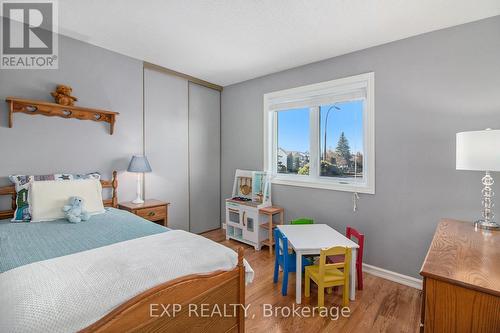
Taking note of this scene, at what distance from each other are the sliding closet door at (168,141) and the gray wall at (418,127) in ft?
6.89

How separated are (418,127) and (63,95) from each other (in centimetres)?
368

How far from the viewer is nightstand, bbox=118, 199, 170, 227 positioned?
2838mm

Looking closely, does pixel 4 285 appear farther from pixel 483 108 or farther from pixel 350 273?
pixel 483 108

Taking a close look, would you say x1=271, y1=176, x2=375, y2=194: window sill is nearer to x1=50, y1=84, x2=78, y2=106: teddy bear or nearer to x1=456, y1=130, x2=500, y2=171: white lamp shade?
x1=456, y1=130, x2=500, y2=171: white lamp shade

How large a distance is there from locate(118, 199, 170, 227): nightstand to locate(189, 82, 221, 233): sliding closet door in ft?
2.80

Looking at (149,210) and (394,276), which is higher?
(149,210)

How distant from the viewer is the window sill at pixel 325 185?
2.79 m

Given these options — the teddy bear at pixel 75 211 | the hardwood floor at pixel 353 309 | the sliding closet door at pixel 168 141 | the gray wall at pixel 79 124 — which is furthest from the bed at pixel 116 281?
the sliding closet door at pixel 168 141

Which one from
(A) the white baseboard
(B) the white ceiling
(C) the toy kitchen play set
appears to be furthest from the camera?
(C) the toy kitchen play set

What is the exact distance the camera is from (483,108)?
2.13 meters

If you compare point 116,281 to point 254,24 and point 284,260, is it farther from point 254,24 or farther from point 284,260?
point 254,24

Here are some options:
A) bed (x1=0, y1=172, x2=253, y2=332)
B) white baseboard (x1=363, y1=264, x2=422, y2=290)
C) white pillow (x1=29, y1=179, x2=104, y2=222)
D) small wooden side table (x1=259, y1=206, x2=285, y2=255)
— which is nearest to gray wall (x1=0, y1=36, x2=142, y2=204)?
white pillow (x1=29, y1=179, x2=104, y2=222)

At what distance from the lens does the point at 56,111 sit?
8.30ft

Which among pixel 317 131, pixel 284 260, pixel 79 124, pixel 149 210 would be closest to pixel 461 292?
pixel 284 260
